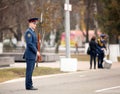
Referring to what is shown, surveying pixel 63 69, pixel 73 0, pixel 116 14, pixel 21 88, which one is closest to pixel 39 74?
pixel 63 69

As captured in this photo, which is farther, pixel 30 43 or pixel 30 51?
pixel 30 51

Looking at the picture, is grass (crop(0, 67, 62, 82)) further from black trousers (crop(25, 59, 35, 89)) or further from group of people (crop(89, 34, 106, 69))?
black trousers (crop(25, 59, 35, 89))

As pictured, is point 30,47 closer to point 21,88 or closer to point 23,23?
point 21,88

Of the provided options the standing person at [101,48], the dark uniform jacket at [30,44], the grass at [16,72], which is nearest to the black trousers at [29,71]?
the dark uniform jacket at [30,44]

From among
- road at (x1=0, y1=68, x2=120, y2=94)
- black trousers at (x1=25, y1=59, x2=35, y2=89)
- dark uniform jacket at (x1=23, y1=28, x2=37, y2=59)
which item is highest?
dark uniform jacket at (x1=23, y1=28, x2=37, y2=59)

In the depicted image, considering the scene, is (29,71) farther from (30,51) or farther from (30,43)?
(30,43)

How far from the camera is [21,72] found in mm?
25062

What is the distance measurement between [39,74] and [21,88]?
7.23 meters

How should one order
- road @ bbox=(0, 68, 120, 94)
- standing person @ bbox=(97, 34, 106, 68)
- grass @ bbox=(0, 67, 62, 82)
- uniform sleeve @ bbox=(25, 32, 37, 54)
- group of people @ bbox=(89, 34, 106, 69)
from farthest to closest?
1. standing person @ bbox=(97, 34, 106, 68)
2. group of people @ bbox=(89, 34, 106, 69)
3. grass @ bbox=(0, 67, 62, 82)
4. uniform sleeve @ bbox=(25, 32, 37, 54)
5. road @ bbox=(0, 68, 120, 94)

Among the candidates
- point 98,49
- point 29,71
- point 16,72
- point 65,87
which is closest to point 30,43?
point 29,71

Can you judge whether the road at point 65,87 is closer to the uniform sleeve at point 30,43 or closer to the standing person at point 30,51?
the standing person at point 30,51

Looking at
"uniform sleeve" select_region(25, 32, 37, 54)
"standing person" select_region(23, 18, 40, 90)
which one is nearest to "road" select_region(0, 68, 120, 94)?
"standing person" select_region(23, 18, 40, 90)

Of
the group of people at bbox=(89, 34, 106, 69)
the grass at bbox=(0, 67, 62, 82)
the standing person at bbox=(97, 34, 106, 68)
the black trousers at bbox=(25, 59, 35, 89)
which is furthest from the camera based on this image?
the standing person at bbox=(97, 34, 106, 68)

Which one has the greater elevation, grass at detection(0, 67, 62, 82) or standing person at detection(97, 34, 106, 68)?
standing person at detection(97, 34, 106, 68)
